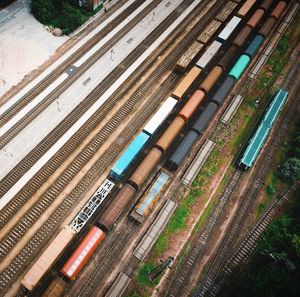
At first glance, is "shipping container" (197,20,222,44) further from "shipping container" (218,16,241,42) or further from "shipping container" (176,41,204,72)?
"shipping container" (218,16,241,42)

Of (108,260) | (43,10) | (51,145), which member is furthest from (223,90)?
(43,10)

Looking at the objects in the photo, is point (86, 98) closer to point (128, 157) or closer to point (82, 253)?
point (128, 157)

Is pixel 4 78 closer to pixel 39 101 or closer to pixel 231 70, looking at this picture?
pixel 39 101

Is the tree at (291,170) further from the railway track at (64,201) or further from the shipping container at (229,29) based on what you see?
the shipping container at (229,29)

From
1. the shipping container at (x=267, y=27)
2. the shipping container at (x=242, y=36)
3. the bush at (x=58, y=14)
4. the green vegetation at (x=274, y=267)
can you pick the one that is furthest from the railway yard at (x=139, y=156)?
the bush at (x=58, y=14)

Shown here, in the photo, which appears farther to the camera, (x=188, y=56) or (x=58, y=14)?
(x=58, y=14)


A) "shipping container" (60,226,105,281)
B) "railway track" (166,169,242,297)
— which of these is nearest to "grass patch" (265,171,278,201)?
"railway track" (166,169,242,297)

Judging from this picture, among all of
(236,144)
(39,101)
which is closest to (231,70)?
(236,144)
